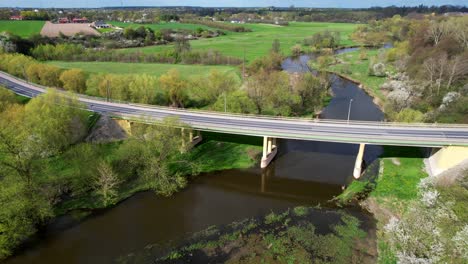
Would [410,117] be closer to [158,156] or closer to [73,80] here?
[158,156]

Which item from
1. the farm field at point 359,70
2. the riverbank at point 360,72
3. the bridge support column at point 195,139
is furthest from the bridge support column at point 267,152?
the farm field at point 359,70

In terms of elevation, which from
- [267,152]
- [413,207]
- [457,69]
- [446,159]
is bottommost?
[413,207]

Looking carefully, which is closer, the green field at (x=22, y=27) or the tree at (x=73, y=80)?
the tree at (x=73, y=80)

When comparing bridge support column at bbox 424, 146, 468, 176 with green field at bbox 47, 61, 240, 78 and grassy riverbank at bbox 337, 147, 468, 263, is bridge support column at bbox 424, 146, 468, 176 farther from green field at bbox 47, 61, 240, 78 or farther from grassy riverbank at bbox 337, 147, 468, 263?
green field at bbox 47, 61, 240, 78

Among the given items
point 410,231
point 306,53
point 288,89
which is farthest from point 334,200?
point 306,53

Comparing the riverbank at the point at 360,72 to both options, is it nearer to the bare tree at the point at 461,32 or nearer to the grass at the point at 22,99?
the bare tree at the point at 461,32

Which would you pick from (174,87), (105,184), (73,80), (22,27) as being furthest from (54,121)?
(22,27)

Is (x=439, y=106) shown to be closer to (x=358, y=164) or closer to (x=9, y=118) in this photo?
(x=358, y=164)

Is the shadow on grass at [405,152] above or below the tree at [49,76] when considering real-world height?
below
